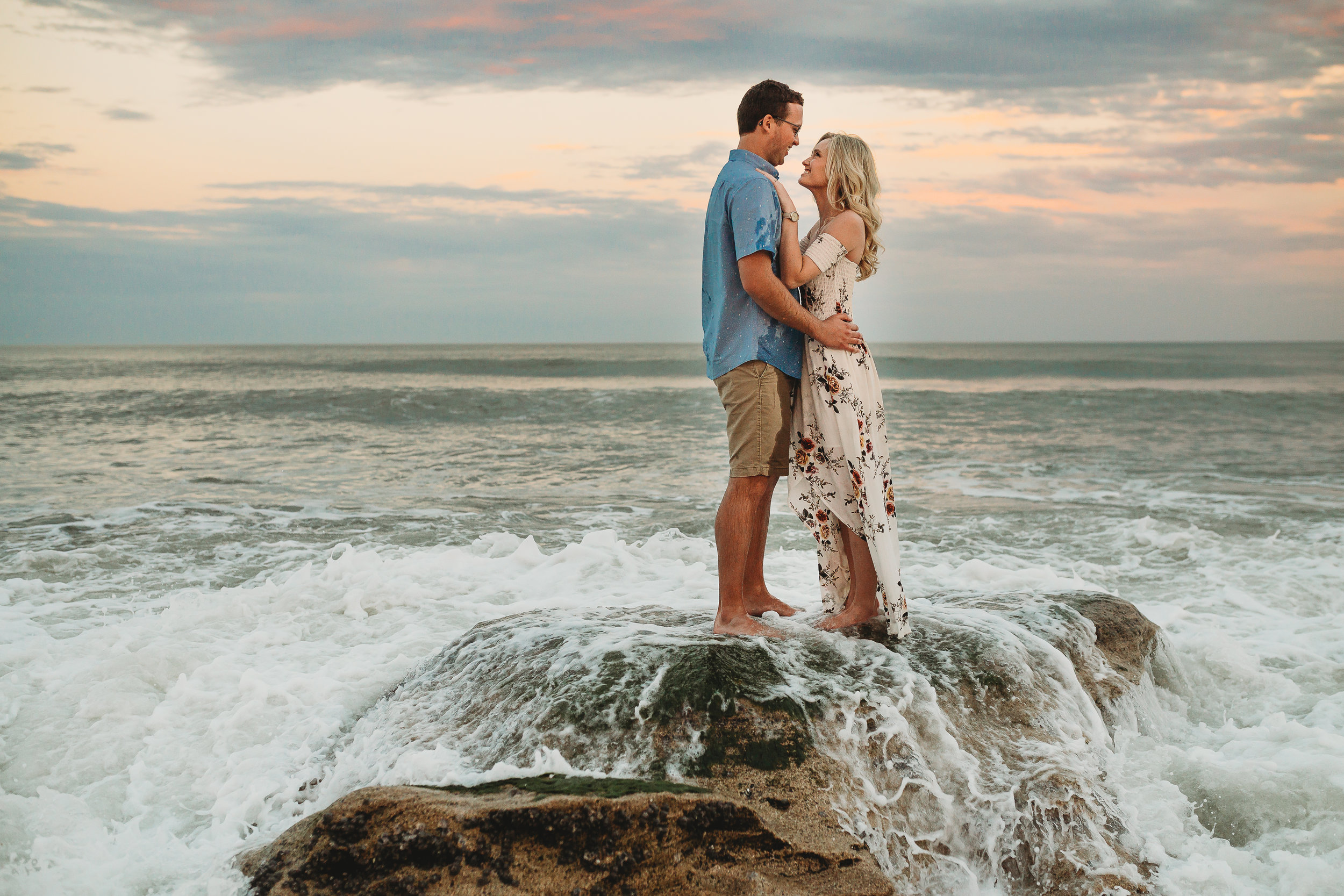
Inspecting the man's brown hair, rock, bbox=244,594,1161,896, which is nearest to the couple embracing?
the man's brown hair

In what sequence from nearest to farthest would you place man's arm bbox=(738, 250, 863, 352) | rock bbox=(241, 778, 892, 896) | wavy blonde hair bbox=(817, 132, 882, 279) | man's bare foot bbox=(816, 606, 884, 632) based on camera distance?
1. rock bbox=(241, 778, 892, 896)
2. man's arm bbox=(738, 250, 863, 352)
3. wavy blonde hair bbox=(817, 132, 882, 279)
4. man's bare foot bbox=(816, 606, 884, 632)

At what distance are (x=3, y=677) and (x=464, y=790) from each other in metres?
3.27

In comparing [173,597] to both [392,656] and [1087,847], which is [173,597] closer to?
[392,656]

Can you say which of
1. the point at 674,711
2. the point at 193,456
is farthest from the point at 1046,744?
the point at 193,456

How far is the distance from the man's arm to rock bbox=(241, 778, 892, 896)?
199 centimetres

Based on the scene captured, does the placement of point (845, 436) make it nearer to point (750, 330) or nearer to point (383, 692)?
point (750, 330)

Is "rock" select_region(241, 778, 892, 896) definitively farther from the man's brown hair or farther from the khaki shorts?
the man's brown hair

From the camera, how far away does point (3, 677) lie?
4.43m

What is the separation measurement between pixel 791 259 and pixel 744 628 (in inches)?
63.8

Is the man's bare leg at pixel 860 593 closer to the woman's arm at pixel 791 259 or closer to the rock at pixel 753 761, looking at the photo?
the rock at pixel 753 761

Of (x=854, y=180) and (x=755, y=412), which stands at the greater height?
(x=854, y=180)

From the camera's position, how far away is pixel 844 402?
3.85 metres

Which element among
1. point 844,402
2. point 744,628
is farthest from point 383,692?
point 844,402

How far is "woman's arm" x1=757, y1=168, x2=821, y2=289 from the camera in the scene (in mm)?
3723
